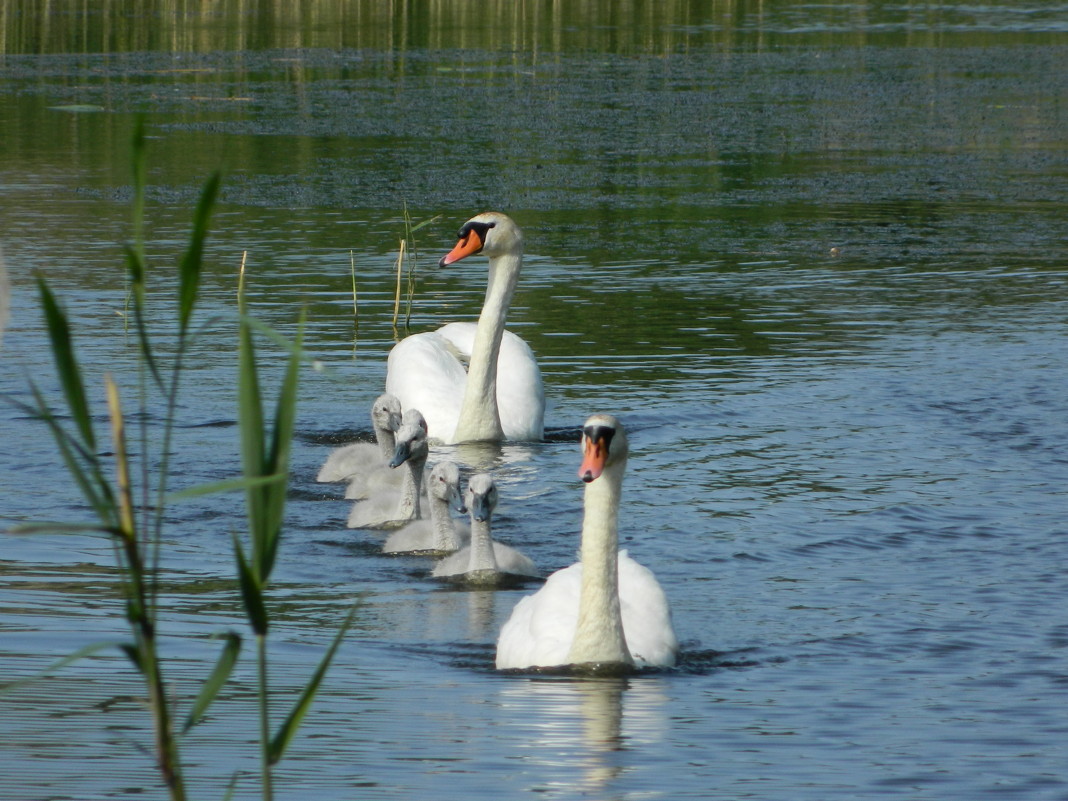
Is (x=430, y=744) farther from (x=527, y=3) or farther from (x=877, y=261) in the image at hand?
(x=527, y=3)

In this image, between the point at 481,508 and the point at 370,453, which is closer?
the point at 481,508

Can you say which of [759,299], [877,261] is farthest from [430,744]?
[877,261]

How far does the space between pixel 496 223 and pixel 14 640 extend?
5704mm

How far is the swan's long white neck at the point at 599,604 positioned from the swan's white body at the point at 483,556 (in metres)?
1.46

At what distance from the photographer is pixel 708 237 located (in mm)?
17781

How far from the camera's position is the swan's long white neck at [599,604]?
20.6 ft

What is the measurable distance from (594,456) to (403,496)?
Answer: 294 cm

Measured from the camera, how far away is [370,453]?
981 cm

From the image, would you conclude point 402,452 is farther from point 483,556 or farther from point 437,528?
point 483,556

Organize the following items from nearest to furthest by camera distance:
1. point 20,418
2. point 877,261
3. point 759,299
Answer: point 20,418, point 759,299, point 877,261

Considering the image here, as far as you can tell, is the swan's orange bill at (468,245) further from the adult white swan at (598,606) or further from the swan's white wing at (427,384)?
the adult white swan at (598,606)

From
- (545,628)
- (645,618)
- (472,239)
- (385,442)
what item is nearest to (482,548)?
(545,628)

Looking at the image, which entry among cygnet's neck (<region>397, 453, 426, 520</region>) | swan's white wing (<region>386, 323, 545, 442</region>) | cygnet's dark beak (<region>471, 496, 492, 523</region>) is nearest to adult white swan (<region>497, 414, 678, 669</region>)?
cygnet's dark beak (<region>471, 496, 492, 523</region>)

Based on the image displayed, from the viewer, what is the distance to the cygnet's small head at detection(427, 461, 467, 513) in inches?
335
